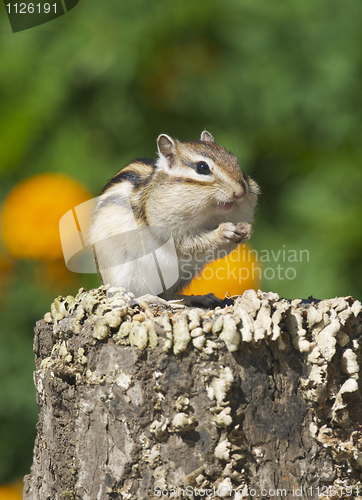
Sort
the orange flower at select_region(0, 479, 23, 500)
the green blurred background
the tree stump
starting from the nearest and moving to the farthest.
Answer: the tree stump < the orange flower at select_region(0, 479, 23, 500) < the green blurred background

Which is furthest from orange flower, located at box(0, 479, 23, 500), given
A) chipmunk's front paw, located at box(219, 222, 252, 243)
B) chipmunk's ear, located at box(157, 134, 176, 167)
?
chipmunk's ear, located at box(157, 134, 176, 167)

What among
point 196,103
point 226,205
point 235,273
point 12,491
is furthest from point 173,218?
point 12,491

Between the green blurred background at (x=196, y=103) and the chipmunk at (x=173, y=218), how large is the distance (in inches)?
29.0

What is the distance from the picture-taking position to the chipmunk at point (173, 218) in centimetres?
200

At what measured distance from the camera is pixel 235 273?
2799 mm

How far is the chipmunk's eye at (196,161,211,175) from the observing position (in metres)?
2.00

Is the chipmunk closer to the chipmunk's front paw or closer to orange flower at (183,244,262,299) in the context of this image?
the chipmunk's front paw

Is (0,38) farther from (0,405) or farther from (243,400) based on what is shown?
(243,400)

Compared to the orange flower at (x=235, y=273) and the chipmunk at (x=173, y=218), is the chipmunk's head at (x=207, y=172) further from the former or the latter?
the orange flower at (x=235, y=273)

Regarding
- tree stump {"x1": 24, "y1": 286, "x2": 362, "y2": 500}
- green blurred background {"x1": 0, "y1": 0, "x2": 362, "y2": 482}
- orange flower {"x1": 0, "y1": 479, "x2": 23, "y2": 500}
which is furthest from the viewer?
green blurred background {"x1": 0, "y1": 0, "x2": 362, "y2": 482}

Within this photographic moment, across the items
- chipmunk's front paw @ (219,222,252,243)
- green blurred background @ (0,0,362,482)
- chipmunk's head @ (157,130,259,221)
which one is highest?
green blurred background @ (0,0,362,482)

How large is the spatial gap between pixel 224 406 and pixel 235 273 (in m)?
1.50

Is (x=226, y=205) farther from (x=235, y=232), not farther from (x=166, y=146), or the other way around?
(x=166, y=146)

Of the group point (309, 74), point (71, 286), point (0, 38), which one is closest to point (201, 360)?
point (71, 286)
